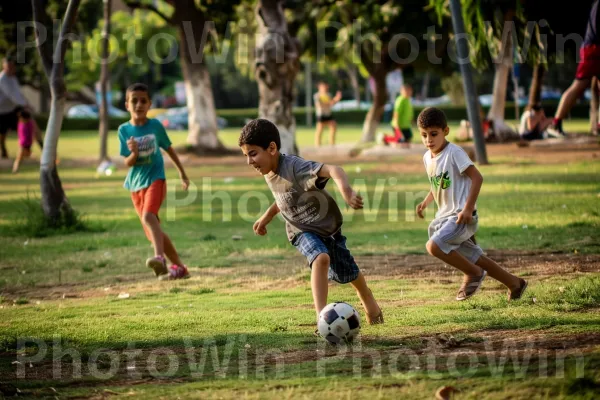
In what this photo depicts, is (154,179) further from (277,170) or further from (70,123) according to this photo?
(70,123)

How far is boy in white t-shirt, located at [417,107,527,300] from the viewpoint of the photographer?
7203 mm

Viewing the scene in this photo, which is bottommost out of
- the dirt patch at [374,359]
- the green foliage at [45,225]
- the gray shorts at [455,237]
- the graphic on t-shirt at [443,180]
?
the green foliage at [45,225]

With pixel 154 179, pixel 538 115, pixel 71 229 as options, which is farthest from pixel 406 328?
pixel 538 115

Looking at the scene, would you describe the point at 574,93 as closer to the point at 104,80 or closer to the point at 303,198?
the point at 303,198

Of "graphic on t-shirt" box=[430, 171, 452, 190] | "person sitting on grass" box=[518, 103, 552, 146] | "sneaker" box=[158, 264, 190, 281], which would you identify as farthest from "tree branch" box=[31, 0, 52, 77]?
"person sitting on grass" box=[518, 103, 552, 146]

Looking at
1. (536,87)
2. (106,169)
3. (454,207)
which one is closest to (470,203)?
(454,207)

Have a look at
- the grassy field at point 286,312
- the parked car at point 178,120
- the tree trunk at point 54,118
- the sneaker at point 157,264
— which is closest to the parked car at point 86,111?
the parked car at point 178,120

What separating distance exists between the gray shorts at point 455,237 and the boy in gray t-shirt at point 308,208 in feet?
2.28

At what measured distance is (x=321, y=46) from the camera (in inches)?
1206

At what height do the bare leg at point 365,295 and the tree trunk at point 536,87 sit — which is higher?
the tree trunk at point 536,87

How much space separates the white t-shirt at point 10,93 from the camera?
2200 cm

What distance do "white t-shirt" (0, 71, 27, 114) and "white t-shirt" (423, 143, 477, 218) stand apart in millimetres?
16170

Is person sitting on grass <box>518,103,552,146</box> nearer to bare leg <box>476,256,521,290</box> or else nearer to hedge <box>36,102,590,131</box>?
bare leg <box>476,256,521,290</box>

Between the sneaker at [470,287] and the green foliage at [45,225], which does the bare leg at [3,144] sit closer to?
the green foliage at [45,225]
